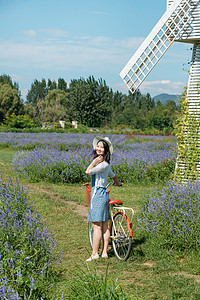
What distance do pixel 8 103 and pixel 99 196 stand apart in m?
56.3

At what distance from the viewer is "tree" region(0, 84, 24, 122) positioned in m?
58.2

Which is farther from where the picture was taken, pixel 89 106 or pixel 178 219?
pixel 89 106

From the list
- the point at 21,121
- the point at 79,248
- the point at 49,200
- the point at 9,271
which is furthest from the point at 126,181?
the point at 21,121

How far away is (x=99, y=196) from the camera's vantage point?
498 centimetres

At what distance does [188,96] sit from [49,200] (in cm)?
400

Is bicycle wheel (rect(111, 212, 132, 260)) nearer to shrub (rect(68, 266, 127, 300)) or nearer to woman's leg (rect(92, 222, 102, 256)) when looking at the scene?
woman's leg (rect(92, 222, 102, 256))

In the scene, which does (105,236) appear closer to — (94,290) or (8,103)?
(94,290)

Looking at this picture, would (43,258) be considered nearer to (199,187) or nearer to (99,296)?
(99,296)

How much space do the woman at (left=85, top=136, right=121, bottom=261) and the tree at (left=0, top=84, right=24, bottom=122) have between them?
54396mm

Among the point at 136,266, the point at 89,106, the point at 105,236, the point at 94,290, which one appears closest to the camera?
the point at 94,290

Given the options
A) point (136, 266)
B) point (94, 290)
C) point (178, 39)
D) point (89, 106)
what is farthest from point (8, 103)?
point (94, 290)

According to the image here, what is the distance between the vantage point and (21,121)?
1660 inches

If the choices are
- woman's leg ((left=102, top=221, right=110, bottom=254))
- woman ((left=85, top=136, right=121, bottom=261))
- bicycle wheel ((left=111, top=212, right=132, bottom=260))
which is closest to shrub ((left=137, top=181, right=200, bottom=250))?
bicycle wheel ((left=111, top=212, right=132, bottom=260))

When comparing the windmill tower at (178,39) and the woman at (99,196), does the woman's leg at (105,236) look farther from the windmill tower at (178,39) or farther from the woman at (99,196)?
the windmill tower at (178,39)
